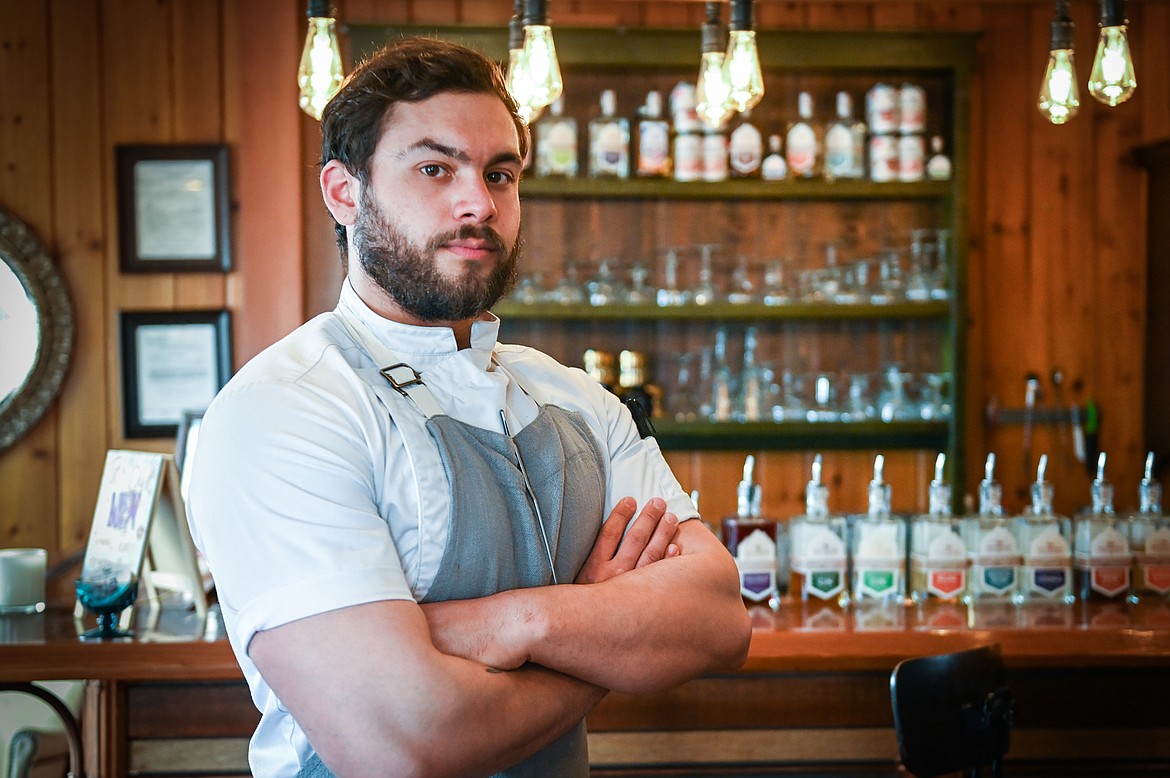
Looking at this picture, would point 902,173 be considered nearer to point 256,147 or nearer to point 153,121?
point 256,147

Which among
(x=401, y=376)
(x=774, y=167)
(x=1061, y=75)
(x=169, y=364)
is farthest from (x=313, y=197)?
(x=401, y=376)

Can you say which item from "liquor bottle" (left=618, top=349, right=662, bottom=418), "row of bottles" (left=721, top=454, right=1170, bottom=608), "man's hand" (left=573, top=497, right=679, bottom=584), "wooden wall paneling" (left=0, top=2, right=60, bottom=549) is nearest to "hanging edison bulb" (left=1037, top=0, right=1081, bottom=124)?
"row of bottles" (left=721, top=454, right=1170, bottom=608)

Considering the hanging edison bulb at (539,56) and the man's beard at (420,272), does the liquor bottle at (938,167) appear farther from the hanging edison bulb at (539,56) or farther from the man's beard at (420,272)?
the man's beard at (420,272)

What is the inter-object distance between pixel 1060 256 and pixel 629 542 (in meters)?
2.89

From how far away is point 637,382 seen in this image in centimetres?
338

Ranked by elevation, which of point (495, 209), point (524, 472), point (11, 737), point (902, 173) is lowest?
point (11, 737)

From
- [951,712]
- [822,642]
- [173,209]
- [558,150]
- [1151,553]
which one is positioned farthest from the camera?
[173,209]

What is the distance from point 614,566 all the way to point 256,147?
2572mm

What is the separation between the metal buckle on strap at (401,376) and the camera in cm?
117

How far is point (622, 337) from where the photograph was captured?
138 inches

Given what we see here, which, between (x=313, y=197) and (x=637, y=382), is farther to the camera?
(x=313, y=197)

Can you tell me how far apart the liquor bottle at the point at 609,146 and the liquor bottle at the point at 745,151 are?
13.0 inches

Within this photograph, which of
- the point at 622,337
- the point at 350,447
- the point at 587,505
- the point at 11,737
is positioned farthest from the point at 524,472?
the point at 622,337

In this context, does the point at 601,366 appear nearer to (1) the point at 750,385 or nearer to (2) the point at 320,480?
(1) the point at 750,385
